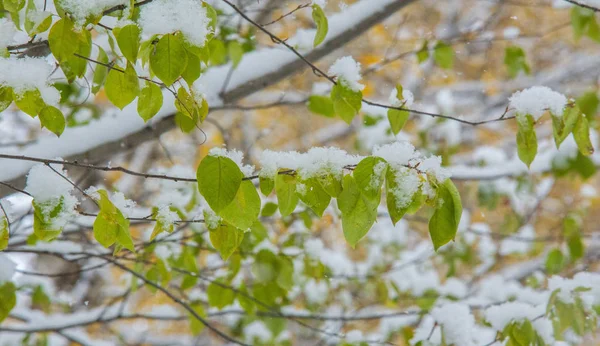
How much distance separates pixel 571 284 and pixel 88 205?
304cm

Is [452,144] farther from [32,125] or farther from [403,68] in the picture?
[32,125]

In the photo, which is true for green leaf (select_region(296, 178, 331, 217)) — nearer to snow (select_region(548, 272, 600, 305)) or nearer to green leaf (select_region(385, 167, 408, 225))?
green leaf (select_region(385, 167, 408, 225))

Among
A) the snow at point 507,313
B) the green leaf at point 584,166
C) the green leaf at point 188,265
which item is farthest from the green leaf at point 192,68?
the green leaf at point 584,166

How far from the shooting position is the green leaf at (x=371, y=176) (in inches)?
31.8

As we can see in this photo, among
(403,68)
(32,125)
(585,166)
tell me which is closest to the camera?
(585,166)

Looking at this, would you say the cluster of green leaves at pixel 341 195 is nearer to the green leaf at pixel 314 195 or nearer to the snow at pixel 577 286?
the green leaf at pixel 314 195

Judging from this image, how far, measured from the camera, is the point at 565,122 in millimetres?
1039

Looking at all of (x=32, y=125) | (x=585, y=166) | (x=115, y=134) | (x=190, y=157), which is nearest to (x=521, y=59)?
(x=585, y=166)

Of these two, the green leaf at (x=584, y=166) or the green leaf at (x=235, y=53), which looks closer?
the green leaf at (x=235, y=53)

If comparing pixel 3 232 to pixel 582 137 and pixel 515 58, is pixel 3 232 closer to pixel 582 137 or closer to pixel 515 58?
pixel 582 137

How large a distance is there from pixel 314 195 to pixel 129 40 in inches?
16.0

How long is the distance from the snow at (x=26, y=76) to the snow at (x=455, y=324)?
1.16 meters

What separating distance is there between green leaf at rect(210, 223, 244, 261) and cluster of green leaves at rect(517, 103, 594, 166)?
1.98 feet

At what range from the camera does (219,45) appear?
155 centimetres
